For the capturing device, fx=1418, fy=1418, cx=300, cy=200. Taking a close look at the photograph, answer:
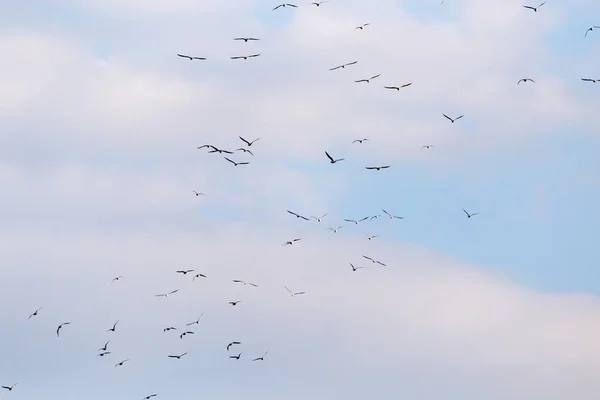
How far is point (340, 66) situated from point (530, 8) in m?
28.7

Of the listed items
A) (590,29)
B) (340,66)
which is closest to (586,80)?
(590,29)

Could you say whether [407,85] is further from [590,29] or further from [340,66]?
[590,29]

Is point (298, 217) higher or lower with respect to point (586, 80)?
lower

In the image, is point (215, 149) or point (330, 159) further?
point (215, 149)

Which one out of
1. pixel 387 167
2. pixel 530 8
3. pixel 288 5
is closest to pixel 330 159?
pixel 387 167

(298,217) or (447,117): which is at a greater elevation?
(447,117)

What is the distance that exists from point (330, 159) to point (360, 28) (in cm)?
1623

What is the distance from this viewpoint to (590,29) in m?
171

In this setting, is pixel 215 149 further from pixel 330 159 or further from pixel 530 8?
pixel 530 8

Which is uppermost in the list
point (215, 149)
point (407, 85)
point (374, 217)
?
point (407, 85)

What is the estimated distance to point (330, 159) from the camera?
171250mm

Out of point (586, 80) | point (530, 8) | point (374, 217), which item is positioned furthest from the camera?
point (374, 217)

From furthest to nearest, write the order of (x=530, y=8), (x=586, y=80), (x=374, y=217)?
(x=374, y=217)
(x=530, y=8)
(x=586, y=80)

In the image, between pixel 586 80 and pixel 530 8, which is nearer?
pixel 586 80
